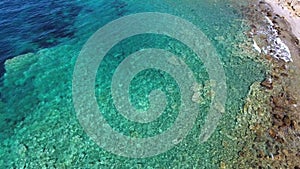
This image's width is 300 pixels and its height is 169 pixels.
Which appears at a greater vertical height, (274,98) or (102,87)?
(274,98)

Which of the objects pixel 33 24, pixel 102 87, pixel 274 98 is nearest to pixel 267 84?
pixel 274 98

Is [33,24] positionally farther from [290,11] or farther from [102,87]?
[290,11]

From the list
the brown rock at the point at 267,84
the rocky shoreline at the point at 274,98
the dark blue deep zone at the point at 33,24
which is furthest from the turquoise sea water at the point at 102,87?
the rocky shoreline at the point at 274,98

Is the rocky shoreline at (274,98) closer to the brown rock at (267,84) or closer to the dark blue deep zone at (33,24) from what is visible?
the brown rock at (267,84)

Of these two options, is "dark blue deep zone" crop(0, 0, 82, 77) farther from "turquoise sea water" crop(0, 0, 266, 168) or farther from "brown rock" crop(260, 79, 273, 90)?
"brown rock" crop(260, 79, 273, 90)

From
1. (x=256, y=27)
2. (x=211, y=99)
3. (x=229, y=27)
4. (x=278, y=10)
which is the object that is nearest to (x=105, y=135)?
(x=211, y=99)

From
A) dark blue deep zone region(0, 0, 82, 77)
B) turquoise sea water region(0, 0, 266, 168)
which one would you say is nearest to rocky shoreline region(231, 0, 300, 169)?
turquoise sea water region(0, 0, 266, 168)
